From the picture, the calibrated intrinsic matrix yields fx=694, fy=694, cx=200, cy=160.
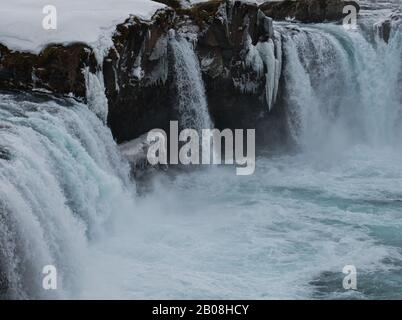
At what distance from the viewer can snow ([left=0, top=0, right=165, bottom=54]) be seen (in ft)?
46.1

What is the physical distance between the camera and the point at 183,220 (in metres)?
14.8

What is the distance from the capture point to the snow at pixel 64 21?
1405 centimetres

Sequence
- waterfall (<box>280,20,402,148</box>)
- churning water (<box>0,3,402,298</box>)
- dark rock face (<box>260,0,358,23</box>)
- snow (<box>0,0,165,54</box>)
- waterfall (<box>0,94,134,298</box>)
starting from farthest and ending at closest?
dark rock face (<box>260,0,358,23</box>), waterfall (<box>280,20,402,148</box>), snow (<box>0,0,165,54</box>), churning water (<box>0,3,402,298</box>), waterfall (<box>0,94,134,298</box>)

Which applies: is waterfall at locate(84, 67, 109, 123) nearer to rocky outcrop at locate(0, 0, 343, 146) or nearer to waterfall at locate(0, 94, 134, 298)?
rocky outcrop at locate(0, 0, 343, 146)

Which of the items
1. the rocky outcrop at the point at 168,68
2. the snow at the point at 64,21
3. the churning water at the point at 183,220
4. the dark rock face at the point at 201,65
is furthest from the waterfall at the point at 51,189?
the dark rock face at the point at 201,65

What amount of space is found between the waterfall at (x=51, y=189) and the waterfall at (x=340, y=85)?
867cm

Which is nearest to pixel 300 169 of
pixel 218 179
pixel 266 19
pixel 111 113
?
pixel 218 179

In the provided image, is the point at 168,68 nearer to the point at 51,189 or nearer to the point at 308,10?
the point at 51,189

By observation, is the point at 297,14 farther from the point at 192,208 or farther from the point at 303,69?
the point at 192,208

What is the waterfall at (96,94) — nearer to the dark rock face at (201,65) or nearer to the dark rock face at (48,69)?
the dark rock face at (48,69)

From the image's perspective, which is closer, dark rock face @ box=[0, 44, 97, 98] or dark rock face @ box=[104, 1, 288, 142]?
dark rock face @ box=[0, 44, 97, 98]

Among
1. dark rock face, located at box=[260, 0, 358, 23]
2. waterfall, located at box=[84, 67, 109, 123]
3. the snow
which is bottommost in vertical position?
waterfall, located at box=[84, 67, 109, 123]

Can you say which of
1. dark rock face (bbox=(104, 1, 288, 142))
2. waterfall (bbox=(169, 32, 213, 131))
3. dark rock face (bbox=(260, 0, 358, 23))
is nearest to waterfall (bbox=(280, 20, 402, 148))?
dark rock face (bbox=(104, 1, 288, 142))

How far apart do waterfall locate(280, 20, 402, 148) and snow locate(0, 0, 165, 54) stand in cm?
A: 679
